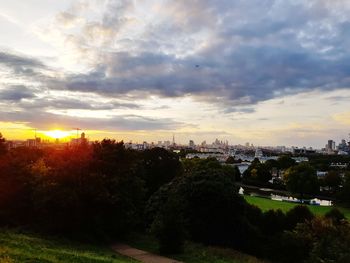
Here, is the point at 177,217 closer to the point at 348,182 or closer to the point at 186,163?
the point at 348,182

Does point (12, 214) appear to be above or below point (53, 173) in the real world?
below

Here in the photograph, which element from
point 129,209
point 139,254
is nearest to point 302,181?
point 129,209

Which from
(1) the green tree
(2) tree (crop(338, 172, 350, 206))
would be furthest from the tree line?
(2) tree (crop(338, 172, 350, 206))

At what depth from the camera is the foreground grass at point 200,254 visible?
2542cm

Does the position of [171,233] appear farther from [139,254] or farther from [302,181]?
[302,181]

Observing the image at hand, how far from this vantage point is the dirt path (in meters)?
24.7

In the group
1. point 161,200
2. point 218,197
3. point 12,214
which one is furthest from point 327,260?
point 12,214

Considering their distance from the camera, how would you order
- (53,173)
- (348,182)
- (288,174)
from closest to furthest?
(53,173)
(348,182)
(288,174)

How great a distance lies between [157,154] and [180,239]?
72.9 feet

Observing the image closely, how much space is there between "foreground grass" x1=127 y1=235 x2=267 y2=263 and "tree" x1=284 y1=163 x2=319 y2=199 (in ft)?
156

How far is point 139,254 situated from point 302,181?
53566 millimetres

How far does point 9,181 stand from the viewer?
1321 inches

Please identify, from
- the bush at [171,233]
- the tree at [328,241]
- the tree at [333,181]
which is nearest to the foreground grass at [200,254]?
the bush at [171,233]

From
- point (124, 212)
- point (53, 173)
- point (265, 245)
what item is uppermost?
point (53, 173)
